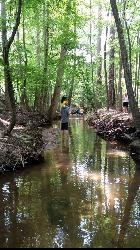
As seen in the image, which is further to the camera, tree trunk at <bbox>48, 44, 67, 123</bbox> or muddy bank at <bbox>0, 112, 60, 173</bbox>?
tree trunk at <bbox>48, 44, 67, 123</bbox>

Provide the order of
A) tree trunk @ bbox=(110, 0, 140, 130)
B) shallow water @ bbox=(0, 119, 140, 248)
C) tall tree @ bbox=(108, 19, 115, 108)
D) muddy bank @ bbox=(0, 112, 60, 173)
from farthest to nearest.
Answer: tall tree @ bbox=(108, 19, 115, 108)
tree trunk @ bbox=(110, 0, 140, 130)
muddy bank @ bbox=(0, 112, 60, 173)
shallow water @ bbox=(0, 119, 140, 248)

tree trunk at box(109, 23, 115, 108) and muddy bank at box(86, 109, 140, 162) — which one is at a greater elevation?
tree trunk at box(109, 23, 115, 108)

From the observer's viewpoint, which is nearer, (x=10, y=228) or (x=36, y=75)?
(x=10, y=228)

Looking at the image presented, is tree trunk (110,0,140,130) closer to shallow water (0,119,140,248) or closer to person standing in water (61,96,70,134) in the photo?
Result: shallow water (0,119,140,248)

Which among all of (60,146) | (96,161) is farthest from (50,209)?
(60,146)

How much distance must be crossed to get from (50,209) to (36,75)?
47.8 ft

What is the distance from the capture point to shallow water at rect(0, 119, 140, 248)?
634 cm

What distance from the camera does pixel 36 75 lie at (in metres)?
21.5

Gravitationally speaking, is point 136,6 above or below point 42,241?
above

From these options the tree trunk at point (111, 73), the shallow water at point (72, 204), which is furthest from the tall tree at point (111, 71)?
the shallow water at point (72, 204)

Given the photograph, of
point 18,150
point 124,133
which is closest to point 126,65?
point 124,133

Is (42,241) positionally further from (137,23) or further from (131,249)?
(137,23)

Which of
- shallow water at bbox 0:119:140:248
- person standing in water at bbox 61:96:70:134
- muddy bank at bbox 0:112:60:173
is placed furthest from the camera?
person standing in water at bbox 61:96:70:134

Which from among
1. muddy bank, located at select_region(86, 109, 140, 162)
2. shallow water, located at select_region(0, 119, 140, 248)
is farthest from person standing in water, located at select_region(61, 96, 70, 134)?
shallow water, located at select_region(0, 119, 140, 248)
